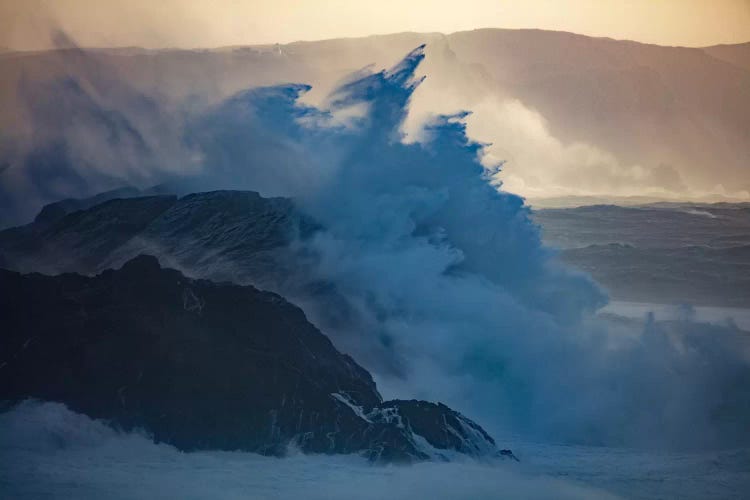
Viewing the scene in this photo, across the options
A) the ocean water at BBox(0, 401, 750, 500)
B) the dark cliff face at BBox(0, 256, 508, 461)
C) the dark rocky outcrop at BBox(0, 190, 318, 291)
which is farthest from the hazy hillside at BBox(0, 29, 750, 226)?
the ocean water at BBox(0, 401, 750, 500)

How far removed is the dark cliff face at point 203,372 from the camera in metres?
5.16

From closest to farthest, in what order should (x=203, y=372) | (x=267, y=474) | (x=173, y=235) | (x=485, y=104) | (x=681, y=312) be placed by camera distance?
(x=267, y=474) → (x=203, y=372) → (x=173, y=235) → (x=681, y=312) → (x=485, y=104)

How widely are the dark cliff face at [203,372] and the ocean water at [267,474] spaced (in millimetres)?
119

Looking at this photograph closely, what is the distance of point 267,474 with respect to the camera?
4.86 meters

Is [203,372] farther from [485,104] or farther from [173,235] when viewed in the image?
[485,104]

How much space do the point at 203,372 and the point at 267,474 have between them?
2.68ft

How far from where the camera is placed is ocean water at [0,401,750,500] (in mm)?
4660

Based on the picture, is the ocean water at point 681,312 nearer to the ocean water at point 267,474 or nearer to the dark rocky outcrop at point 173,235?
the ocean water at point 267,474

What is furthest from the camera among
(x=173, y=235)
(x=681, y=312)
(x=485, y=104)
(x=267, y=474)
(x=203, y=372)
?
(x=485, y=104)

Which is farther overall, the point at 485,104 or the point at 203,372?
the point at 485,104

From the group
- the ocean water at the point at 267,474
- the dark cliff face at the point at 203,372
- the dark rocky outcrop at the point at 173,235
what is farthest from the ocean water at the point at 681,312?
the dark rocky outcrop at the point at 173,235

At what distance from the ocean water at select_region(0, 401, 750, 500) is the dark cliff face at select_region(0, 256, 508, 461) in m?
0.12

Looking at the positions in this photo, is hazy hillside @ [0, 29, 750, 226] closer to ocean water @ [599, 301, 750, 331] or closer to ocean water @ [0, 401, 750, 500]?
ocean water @ [0, 401, 750, 500]

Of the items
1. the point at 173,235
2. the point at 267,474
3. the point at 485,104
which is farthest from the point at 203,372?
the point at 485,104
